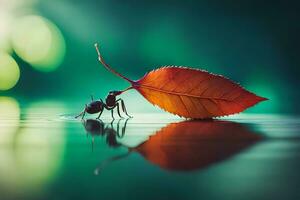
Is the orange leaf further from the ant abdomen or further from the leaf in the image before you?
the ant abdomen

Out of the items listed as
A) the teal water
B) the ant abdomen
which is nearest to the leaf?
the ant abdomen

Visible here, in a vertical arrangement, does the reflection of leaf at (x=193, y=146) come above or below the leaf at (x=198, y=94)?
A: below

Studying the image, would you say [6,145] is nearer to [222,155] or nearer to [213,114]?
[222,155]

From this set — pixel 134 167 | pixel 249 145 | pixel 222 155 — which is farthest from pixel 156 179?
pixel 249 145

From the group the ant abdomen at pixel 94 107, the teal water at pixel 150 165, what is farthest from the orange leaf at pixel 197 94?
the teal water at pixel 150 165

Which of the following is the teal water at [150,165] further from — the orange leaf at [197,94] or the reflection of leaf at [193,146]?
the orange leaf at [197,94]

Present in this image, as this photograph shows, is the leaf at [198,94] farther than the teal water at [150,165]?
Yes

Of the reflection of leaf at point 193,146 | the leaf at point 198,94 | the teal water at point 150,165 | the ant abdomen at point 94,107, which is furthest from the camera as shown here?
the ant abdomen at point 94,107
